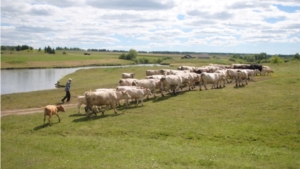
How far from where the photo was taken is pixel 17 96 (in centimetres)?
3288

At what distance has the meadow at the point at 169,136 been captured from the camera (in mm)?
11961

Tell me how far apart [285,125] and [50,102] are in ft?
70.6

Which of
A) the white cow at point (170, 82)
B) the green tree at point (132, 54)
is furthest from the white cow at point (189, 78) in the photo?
the green tree at point (132, 54)

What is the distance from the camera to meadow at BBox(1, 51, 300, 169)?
12.0 m

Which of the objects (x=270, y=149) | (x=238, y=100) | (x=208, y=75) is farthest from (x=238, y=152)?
(x=208, y=75)

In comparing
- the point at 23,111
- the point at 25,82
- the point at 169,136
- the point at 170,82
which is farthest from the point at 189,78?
the point at 25,82

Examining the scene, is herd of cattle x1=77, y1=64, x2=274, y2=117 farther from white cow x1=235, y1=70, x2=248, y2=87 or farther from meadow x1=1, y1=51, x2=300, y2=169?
meadow x1=1, y1=51, x2=300, y2=169

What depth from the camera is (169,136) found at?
50.1 ft

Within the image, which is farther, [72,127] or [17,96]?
[17,96]

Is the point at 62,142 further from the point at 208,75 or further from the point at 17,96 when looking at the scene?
the point at 17,96

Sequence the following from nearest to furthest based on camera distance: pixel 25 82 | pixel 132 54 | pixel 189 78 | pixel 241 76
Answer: pixel 189 78
pixel 241 76
pixel 25 82
pixel 132 54

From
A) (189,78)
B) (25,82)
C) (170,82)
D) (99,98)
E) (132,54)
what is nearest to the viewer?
(99,98)

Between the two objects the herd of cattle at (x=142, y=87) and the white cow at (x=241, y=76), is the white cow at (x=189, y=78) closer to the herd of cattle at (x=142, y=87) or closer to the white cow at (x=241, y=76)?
the herd of cattle at (x=142, y=87)

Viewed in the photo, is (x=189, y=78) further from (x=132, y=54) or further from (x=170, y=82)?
(x=132, y=54)
